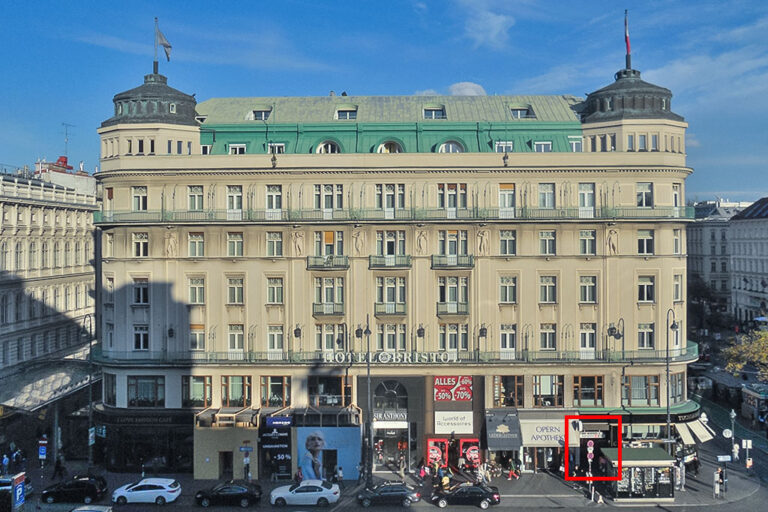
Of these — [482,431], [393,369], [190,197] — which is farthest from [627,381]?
[190,197]

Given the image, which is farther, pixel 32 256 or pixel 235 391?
pixel 32 256

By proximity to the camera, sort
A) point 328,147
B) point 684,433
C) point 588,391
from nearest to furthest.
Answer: point 684,433 < point 588,391 < point 328,147

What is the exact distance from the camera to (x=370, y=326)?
159 feet

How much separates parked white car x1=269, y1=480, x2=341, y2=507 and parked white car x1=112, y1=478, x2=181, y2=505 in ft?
20.6

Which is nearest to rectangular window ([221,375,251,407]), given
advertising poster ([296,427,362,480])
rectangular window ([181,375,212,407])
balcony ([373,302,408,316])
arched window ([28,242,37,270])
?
rectangular window ([181,375,212,407])

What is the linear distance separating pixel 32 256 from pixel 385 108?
3563 cm

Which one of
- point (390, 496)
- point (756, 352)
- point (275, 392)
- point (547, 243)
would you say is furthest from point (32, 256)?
point (756, 352)

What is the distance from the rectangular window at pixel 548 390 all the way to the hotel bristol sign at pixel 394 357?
600cm

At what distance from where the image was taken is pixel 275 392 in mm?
48281

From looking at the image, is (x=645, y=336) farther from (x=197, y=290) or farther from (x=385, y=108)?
(x=197, y=290)

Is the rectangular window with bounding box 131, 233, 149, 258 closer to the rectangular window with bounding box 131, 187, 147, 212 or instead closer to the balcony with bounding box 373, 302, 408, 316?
the rectangular window with bounding box 131, 187, 147, 212

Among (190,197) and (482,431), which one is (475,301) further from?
(190,197)

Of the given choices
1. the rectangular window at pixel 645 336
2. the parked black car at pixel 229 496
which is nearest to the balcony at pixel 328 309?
the parked black car at pixel 229 496

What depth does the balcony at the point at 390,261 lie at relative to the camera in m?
48.3
